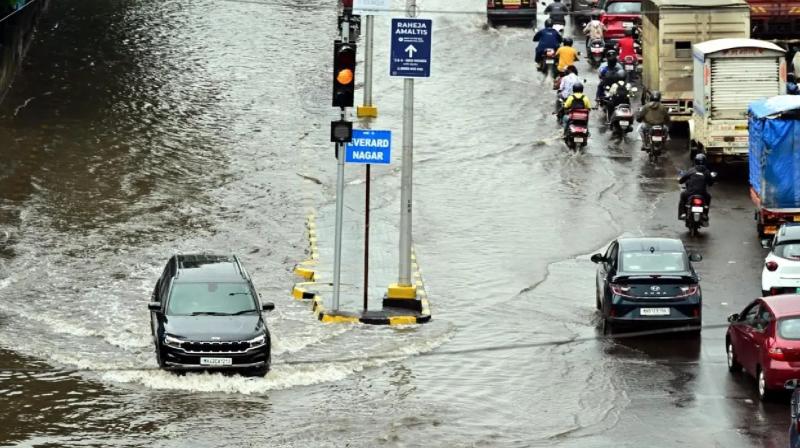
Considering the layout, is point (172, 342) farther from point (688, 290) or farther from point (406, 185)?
point (688, 290)

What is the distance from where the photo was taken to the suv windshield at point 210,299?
981 inches

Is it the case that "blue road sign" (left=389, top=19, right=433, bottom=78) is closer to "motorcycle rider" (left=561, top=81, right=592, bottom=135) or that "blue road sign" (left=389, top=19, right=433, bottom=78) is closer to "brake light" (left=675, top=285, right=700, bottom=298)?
"brake light" (left=675, top=285, right=700, bottom=298)

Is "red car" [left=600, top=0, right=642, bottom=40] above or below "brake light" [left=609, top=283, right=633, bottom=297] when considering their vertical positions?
above

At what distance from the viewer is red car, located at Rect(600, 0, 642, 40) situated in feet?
173

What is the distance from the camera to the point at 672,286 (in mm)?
26516

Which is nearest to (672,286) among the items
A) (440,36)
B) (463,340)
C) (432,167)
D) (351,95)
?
(463,340)

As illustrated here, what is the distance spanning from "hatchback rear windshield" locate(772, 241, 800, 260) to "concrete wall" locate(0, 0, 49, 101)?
24325 mm

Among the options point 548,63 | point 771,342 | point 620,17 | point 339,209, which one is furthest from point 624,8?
point 771,342

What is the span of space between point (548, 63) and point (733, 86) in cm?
1297

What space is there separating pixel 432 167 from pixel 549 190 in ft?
11.4

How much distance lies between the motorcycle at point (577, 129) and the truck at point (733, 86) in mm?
3487

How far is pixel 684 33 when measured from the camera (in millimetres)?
42062

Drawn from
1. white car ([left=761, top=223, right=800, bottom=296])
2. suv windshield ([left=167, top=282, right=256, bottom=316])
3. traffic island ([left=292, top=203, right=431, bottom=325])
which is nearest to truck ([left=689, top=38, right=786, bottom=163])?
traffic island ([left=292, top=203, right=431, bottom=325])

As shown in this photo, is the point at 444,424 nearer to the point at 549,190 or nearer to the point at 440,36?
the point at 549,190
